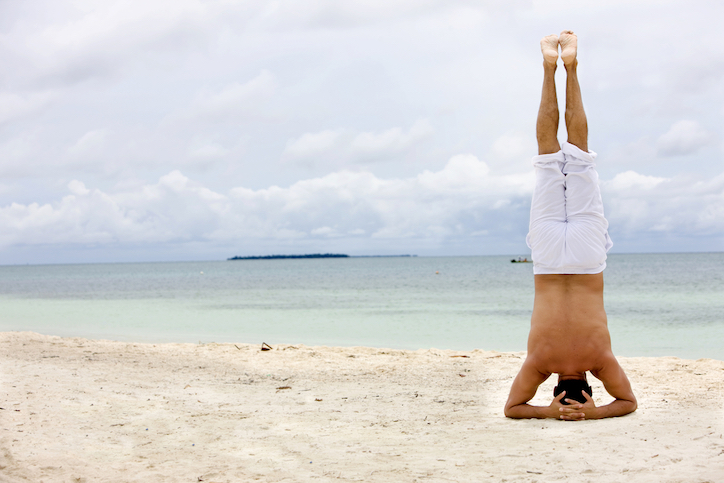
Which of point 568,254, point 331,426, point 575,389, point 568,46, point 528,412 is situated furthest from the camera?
point 331,426

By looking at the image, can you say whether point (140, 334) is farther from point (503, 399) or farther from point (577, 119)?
point (577, 119)

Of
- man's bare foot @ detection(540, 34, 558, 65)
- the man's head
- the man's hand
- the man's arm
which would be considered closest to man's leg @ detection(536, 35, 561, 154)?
man's bare foot @ detection(540, 34, 558, 65)

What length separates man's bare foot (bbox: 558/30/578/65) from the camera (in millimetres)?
4816

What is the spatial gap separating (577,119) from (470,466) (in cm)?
301

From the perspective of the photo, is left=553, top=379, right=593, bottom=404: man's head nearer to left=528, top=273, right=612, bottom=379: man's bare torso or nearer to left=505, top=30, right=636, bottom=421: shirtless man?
left=505, top=30, right=636, bottom=421: shirtless man

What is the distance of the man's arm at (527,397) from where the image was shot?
16.4 feet

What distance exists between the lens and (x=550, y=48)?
492 cm

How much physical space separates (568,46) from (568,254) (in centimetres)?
186

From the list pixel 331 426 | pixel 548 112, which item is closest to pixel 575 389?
pixel 331 426

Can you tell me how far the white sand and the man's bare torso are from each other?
57 cm

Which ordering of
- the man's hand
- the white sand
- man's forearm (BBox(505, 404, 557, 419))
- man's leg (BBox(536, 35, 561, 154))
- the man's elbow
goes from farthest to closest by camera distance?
the man's elbow < man's forearm (BBox(505, 404, 557, 419)) < the man's hand < man's leg (BBox(536, 35, 561, 154)) < the white sand

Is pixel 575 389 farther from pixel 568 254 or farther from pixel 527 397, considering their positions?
pixel 568 254

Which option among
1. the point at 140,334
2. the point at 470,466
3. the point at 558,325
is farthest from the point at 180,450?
the point at 140,334

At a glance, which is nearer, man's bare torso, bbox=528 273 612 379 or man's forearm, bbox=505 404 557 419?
man's bare torso, bbox=528 273 612 379
